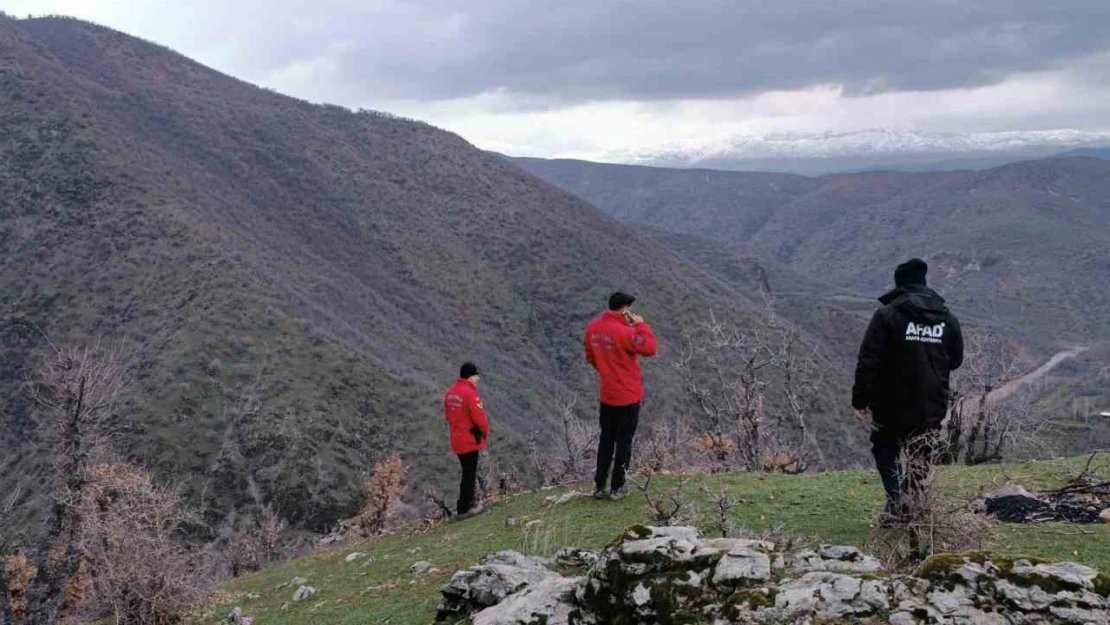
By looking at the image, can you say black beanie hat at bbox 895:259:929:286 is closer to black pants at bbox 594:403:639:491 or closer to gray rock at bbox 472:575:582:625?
black pants at bbox 594:403:639:491

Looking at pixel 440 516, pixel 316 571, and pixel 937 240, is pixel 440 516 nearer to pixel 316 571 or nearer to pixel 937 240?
pixel 316 571

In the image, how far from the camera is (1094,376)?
7125 centimetres

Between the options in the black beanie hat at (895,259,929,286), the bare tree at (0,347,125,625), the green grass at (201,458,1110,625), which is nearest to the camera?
the black beanie hat at (895,259,929,286)

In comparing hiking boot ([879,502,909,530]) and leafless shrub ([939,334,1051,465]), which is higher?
hiking boot ([879,502,909,530])

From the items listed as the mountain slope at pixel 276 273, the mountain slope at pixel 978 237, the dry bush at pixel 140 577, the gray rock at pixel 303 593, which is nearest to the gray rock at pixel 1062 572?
the gray rock at pixel 303 593

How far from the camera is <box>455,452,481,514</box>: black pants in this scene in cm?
1056

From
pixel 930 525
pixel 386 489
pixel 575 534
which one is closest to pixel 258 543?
pixel 386 489

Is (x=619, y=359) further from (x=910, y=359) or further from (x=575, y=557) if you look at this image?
(x=910, y=359)

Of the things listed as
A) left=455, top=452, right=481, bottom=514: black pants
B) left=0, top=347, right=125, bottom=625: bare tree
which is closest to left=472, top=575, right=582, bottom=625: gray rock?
left=455, top=452, right=481, bottom=514: black pants

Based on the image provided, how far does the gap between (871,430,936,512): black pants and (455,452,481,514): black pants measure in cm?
557

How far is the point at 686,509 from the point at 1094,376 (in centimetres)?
7906

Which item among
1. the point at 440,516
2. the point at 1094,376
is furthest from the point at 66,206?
the point at 1094,376

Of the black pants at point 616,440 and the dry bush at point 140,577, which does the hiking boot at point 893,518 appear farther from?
the dry bush at point 140,577

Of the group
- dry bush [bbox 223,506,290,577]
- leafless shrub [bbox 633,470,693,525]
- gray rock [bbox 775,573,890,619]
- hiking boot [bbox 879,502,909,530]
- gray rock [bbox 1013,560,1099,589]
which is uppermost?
gray rock [bbox 1013,560,1099,589]
